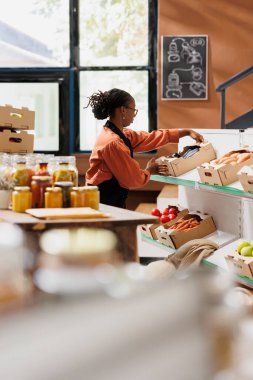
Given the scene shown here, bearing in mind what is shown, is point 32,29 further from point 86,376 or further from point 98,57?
point 86,376

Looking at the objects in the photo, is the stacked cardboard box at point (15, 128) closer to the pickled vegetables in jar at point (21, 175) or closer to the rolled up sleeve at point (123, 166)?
the rolled up sleeve at point (123, 166)

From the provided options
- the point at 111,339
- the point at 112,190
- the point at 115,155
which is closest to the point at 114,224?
the point at 115,155

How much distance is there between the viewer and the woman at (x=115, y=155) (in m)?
4.30

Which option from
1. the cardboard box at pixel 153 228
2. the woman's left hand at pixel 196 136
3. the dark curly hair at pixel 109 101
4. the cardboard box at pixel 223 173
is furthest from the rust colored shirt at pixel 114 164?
the cardboard box at pixel 223 173

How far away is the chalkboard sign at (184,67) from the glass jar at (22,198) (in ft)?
17.4

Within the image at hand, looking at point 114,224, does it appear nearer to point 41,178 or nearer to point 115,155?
point 41,178

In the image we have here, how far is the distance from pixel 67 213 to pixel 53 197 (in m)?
0.26

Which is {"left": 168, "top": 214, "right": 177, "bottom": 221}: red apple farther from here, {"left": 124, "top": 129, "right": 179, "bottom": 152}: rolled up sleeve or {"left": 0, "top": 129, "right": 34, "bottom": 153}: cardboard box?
{"left": 0, "top": 129, "right": 34, "bottom": 153}: cardboard box

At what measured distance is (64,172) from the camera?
3.54 metres

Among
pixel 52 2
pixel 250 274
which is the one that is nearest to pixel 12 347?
pixel 250 274

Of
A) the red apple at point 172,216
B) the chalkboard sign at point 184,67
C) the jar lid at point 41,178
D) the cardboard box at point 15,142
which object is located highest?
the chalkboard sign at point 184,67

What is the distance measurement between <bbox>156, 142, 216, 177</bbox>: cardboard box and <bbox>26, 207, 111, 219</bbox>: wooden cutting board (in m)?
1.22

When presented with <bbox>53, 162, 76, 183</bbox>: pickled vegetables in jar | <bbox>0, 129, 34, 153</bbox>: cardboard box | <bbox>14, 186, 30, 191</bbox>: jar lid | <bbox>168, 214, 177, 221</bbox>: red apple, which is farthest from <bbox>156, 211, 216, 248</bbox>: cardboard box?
<bbox>14, 186, 30, 191</bbox>: jar lid

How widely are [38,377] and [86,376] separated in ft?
0.13
